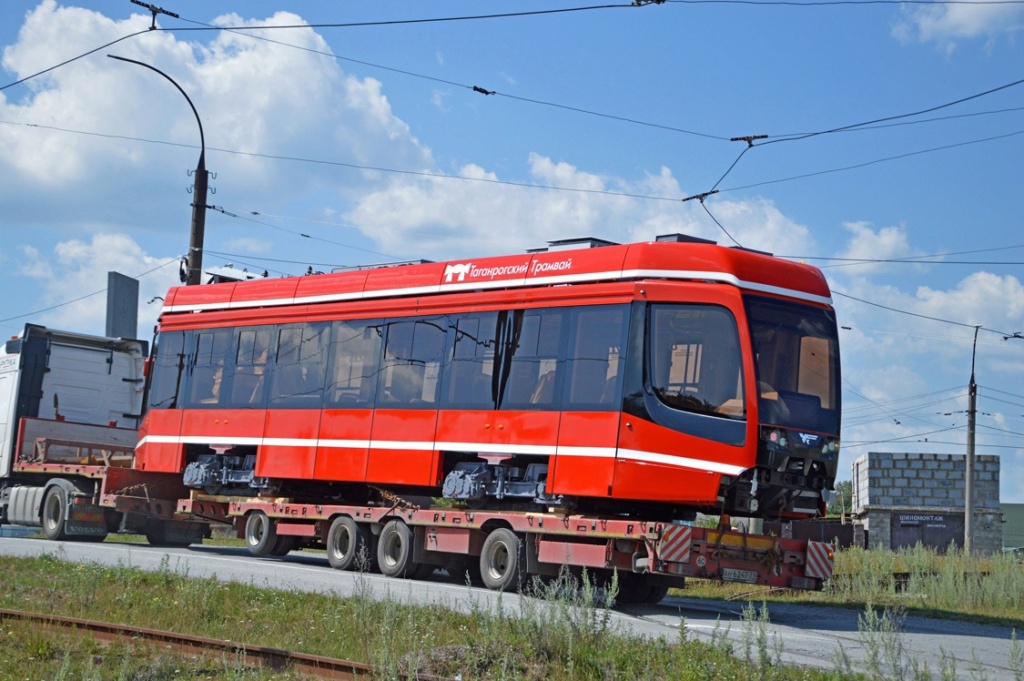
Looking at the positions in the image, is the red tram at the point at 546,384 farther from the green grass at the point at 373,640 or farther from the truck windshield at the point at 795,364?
the green grass at the point at 373,640

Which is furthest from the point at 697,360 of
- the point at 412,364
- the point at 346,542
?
the point at 346,542

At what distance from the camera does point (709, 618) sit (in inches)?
582

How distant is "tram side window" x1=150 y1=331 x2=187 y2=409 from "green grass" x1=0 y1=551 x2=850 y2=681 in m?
7.99

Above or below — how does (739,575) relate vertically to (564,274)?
below

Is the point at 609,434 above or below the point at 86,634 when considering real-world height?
above

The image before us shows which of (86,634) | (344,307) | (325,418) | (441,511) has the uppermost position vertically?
(344,307)

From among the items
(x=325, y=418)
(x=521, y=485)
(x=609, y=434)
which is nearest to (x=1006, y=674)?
(x=609, y=434)

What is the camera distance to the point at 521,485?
54.0 ft

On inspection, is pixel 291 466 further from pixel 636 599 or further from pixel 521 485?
pixel 636 599

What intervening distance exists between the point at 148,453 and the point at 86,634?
441 inches

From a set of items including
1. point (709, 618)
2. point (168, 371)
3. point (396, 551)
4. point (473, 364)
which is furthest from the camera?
point (168, 371)

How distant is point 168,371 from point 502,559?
8.17 meters

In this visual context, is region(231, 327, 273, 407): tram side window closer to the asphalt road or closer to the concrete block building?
the asphalt road

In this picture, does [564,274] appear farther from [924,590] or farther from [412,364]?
[924,590]
